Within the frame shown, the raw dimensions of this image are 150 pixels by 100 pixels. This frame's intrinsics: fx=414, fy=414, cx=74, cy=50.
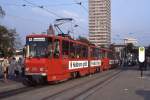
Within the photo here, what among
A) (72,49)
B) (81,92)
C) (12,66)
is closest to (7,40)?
(12,66)

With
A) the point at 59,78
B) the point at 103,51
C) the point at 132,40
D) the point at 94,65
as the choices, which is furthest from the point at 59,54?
the point at 132,40

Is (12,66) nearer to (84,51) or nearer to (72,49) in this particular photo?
(72,49)

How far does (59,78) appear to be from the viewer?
87.1 ft

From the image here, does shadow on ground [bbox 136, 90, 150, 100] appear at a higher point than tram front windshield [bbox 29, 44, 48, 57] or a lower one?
lower

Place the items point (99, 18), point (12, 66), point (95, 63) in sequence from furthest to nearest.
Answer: point (99, 18) < point (95, 63) < point (12, 66)

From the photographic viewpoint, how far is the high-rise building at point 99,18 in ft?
247

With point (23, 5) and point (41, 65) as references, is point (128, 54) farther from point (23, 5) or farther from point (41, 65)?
point (41, 65)

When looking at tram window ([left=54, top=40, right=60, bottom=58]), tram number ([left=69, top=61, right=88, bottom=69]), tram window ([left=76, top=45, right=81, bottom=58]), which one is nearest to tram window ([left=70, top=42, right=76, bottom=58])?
tram number ([left=69, top=61, right=88, bottom=69])

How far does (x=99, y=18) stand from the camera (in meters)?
81.1

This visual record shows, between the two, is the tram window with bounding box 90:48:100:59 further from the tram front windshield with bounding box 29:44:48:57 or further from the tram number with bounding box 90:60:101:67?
the tram front windshield with bounding box 29:44:48:57

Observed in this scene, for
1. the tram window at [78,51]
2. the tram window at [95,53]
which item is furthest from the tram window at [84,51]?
the tram window at [95,53]

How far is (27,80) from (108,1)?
49.8 metres

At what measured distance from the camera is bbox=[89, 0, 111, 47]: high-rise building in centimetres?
7544

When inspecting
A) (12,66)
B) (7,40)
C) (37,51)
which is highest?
(7,40)
